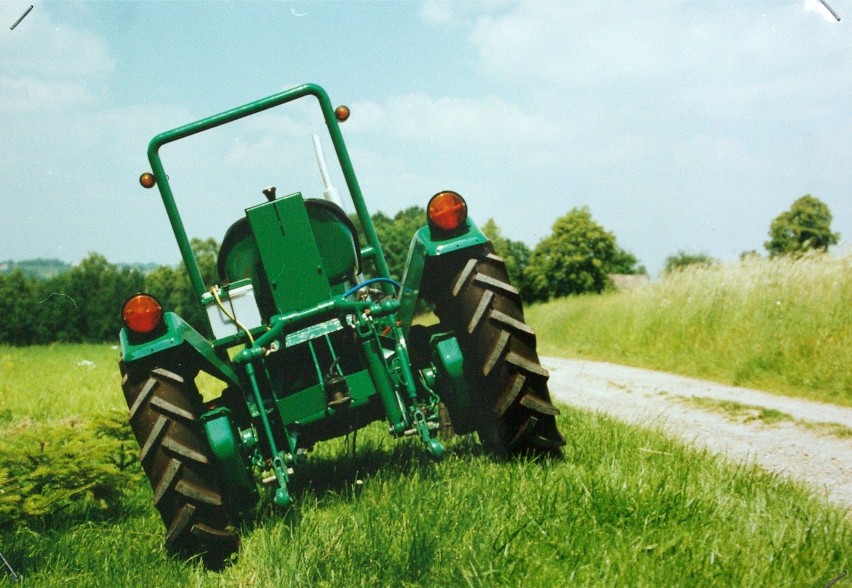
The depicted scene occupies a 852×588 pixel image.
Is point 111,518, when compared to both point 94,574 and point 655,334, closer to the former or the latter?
point 94,574

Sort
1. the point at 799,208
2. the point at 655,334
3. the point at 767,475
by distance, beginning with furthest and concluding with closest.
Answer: the point at 799,208
the point at 655,334
the point at 767,475

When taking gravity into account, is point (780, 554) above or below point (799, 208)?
above

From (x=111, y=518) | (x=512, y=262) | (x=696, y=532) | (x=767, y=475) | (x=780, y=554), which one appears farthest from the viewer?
(x=512, y=262)

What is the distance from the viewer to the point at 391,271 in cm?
5234

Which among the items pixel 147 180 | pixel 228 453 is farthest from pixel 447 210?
pixel 147 180

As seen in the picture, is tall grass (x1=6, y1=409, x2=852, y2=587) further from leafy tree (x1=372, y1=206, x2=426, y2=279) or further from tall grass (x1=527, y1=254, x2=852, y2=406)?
leafy tree (x1=372, y1=206, x2=426, y2=279)

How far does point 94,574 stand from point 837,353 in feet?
23.2

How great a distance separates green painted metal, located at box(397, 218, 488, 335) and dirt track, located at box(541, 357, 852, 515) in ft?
6.01

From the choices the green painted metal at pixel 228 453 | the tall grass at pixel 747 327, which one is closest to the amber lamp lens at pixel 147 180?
the green painted metal at pixel 228 453

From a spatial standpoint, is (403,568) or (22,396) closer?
(403,568)

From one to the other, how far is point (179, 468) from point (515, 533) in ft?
5.39

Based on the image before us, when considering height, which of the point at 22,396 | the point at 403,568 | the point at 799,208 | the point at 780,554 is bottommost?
the point at 799,208

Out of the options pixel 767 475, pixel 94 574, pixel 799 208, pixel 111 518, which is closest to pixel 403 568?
pixel 94 574

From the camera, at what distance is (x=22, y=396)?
10.5 metres
